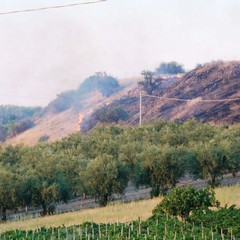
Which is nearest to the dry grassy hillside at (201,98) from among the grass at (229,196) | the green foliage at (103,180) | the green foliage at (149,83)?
the green foliage at (149,83)

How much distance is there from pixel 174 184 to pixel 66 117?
74.8 meters

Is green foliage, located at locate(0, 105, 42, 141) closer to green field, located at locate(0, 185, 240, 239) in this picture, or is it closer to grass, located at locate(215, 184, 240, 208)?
green field, located at locate(0, 185, 240, 239)

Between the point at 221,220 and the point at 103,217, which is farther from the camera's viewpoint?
the point at 103,217

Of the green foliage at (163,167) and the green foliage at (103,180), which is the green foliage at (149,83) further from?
the green foliage at (103,180)

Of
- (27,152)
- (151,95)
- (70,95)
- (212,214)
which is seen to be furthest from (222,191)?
(70,95)

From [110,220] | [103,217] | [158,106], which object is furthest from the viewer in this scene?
[158,106]

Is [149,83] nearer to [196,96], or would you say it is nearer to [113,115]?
[113,115]

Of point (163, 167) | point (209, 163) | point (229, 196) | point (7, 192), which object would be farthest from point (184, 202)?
point (209, 163)

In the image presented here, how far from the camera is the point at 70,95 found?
13212 cm

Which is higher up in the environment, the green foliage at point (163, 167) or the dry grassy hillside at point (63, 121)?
the dry grassy hillside at point (63, 121)

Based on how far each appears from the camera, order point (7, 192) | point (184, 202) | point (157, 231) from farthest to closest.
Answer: point (7, 192) → point (184, 202) → point (157, 231)

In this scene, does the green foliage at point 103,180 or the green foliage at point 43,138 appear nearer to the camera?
the green foliage at point 103,180

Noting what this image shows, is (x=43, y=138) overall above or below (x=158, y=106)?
below

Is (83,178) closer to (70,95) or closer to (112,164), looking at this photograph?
(112,164)
